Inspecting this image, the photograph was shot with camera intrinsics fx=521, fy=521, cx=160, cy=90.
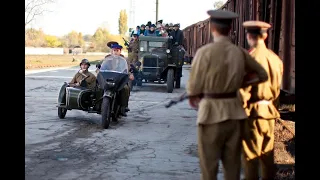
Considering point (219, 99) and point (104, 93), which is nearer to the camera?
point (219, 99)

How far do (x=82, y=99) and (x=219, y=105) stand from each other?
6430mm

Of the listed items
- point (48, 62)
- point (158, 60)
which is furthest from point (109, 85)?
point (48, 62)

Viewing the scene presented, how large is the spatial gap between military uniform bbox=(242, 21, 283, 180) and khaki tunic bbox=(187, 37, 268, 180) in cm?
64

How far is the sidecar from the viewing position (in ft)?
34.0

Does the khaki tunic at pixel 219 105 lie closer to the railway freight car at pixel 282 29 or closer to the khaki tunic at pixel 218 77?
the khaki tunic at pixel 218 77

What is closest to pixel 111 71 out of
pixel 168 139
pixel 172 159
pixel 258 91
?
pixel 168 139

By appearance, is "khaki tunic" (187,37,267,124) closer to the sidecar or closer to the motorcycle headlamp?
the motorcycle headlamp

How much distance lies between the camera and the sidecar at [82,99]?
34.0 ft

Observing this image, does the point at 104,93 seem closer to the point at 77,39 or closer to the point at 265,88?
the point at 265,88

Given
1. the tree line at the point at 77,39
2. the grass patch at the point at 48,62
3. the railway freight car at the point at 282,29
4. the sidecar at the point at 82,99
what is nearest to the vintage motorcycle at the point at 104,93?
the sidecar at the point at 82,99

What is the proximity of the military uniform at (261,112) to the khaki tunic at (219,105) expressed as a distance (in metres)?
0.64

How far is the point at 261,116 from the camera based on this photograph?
499cm
